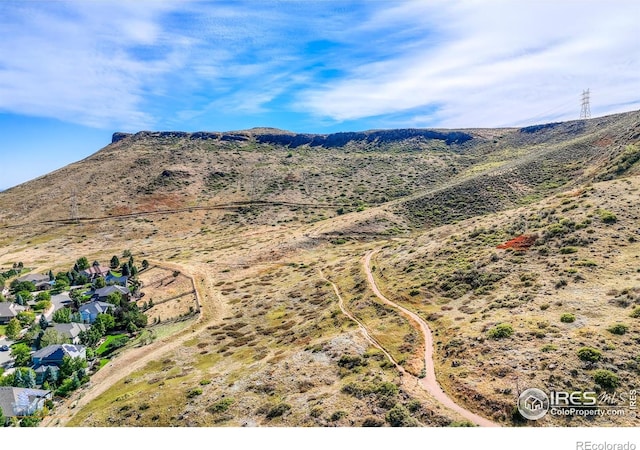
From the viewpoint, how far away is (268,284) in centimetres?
6538

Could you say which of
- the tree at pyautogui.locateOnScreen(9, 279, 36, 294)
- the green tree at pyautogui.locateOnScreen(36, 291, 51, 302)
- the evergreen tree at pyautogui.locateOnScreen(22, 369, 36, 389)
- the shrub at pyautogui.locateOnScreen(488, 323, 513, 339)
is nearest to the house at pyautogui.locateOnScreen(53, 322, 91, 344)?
the evergreen tree at pyautogui.locateOnScreen(22, 369, 36, 389)

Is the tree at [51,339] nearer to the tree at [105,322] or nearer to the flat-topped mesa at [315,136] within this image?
the tree at [105,322]

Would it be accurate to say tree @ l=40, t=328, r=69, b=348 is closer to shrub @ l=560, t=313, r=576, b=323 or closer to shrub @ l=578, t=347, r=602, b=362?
shrub @ l=560, t=313, r=576, b=323

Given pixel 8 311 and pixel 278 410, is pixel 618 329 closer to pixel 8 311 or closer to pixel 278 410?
pixel 278 410

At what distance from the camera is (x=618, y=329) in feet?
78.5

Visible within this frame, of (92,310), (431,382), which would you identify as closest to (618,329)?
(431,382)

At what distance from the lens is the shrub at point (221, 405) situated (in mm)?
26953

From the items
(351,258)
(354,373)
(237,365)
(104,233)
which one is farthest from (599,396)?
(104,233)

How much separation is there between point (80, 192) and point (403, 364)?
151 meters

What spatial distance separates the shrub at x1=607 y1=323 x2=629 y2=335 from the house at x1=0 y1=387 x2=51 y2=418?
49.3m

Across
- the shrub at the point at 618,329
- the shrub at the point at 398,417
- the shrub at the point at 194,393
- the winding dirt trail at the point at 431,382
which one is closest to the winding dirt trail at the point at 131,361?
the shrub at the point at 194,393

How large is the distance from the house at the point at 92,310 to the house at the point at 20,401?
951 inches

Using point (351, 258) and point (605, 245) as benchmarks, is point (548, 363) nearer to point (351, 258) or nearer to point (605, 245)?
point (605, 245)

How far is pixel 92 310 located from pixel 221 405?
48311 mm
